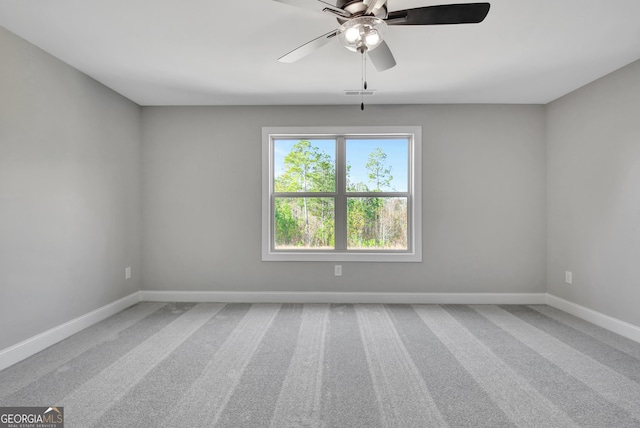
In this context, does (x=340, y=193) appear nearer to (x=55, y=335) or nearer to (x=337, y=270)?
(x=337, y=270)

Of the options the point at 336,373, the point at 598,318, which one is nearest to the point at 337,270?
the point at 336,373

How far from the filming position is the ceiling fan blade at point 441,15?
1.65 meters

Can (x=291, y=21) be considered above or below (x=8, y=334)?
above

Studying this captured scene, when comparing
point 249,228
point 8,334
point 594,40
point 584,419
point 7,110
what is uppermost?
point 594,40

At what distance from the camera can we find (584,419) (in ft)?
5.63

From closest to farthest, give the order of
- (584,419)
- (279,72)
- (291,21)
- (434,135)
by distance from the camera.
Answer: (584,419) → (291,21) → (279,72) → (434,135)

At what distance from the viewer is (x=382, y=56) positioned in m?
2.13

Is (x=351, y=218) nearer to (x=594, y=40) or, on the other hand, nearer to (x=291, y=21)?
(x=291, y=21)

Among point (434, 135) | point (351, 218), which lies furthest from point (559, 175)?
point (351, 218)

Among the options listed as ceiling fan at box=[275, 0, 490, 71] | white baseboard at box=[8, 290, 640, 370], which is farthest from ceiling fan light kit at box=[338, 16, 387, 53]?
white baseboard at box=[8, 290, 640, 370]

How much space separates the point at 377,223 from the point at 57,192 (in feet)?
10.8

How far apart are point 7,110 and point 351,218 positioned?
330 centimetres

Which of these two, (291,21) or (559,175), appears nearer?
(291,21)

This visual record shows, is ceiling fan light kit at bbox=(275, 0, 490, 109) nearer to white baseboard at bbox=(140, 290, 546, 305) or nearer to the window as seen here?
the window
